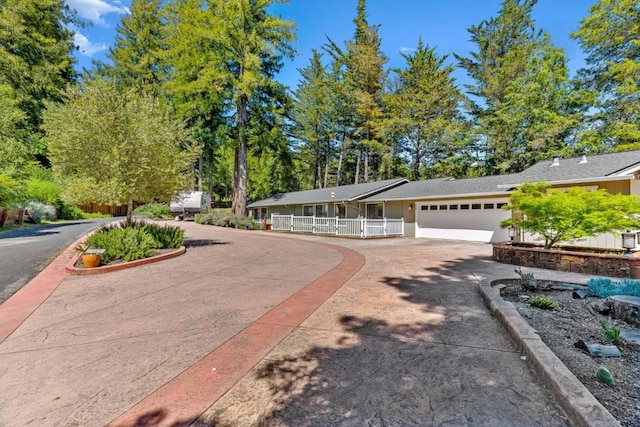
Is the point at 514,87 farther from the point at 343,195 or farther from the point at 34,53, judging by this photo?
the point at 34,53

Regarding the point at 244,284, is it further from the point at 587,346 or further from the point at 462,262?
the point at 462,262

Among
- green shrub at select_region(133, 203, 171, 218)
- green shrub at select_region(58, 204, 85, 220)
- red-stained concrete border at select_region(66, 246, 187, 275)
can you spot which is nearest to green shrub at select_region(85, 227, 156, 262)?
red-stained concrete border at select_region(66, 246, 187, 275)

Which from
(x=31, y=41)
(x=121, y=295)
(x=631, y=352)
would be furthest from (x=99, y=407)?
(x=31, y=41)

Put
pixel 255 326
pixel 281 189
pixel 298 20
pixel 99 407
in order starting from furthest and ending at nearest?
1. pixel 281 189
2. pixel 298 20
3. pixel 255 326
4. pixel 99 407

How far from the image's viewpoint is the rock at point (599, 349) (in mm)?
2859

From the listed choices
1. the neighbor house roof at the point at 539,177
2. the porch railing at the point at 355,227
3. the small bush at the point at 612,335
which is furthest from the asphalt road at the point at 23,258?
the neighbor house roof at the point at 539,177

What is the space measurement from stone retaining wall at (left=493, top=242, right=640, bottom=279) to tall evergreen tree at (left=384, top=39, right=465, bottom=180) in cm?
2010

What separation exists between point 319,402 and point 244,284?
13.3 ft

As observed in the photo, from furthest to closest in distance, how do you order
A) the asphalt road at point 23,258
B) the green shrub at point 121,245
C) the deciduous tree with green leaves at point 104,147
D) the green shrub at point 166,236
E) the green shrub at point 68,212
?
the green shrub at point 68,212, the green shrub at point 166,236, the deciduous tree with green leaves at point 104,147, the green shrub at point 121,245, the asphalt road at point 23,258

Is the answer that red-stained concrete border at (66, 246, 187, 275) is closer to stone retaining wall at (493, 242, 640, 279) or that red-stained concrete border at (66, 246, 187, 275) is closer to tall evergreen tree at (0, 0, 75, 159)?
stone retaining wall at (493, 242, 640, 279)

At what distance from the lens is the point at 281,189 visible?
3691cm

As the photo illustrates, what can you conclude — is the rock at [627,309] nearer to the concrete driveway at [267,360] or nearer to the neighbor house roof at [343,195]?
the concrete driveway at [267,360]

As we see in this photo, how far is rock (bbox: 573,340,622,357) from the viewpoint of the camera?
2.86m

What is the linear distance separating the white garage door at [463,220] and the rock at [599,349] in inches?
443
